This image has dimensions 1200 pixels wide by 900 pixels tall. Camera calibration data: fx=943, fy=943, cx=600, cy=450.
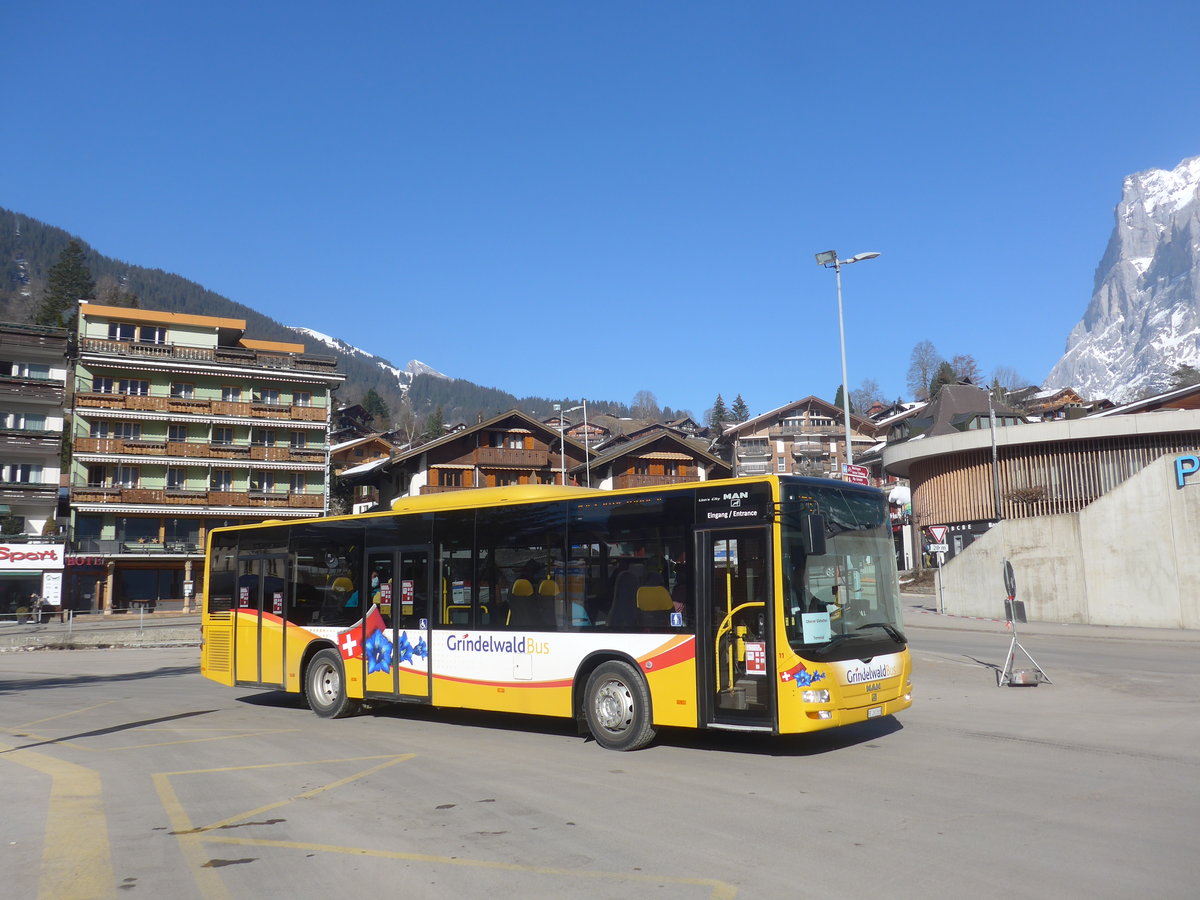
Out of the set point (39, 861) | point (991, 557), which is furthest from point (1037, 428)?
point (39, 861)

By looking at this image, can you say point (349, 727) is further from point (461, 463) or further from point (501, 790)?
point (461, 463)

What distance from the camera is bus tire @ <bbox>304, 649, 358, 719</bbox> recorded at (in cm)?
1379

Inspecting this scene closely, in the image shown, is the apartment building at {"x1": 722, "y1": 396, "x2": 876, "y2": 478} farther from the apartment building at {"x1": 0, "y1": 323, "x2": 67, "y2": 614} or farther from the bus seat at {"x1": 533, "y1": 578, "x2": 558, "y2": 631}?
the bus seat at {"x1": 533, "y1": 578, "x2": 558, "y2": 631}

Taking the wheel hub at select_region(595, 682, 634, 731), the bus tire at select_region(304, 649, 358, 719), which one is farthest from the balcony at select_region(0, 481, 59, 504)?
the wheel hub at select_region(595, 682, 634, 731)

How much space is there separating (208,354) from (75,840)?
5958cm

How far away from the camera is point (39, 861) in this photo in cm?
656

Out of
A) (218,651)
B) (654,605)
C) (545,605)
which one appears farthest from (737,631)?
(218,651)

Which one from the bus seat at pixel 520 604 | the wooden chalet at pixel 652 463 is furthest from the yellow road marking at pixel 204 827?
the wooden chalet at pixel 652 463

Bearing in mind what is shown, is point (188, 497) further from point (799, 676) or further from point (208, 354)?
point (799, 676)

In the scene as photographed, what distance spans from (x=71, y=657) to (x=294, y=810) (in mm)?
24067

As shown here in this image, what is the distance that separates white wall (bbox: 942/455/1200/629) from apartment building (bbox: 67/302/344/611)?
43444 mm

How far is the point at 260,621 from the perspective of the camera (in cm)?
1512

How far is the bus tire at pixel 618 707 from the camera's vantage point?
10.3 meters

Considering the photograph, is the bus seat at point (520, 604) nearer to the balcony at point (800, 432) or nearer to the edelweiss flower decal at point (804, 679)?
the edelweiss flower decal at point (804, 679)
